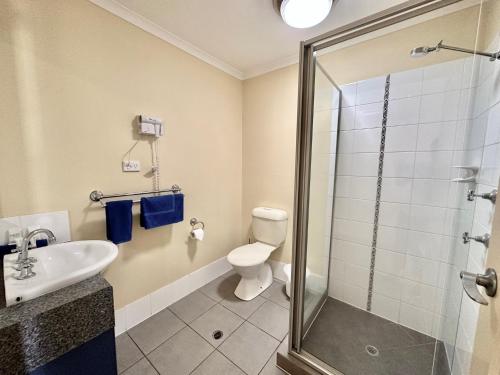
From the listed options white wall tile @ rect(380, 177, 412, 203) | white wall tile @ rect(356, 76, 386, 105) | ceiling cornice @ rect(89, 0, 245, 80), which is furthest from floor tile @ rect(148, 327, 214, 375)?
ceiling cornice @ rect(89, 0, 245, 80)

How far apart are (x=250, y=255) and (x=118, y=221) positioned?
3.71 feet

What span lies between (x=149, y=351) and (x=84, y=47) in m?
2.03

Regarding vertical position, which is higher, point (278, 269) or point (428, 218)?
point (428, 218)

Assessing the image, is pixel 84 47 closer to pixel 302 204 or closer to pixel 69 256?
pixel 69 256

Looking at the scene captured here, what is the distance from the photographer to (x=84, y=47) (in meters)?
1.28

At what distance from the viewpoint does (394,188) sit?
5.11 ft

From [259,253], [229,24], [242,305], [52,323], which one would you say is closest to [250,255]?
[259,253]

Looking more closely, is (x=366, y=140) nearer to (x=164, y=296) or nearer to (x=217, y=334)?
(x=217, y=334)

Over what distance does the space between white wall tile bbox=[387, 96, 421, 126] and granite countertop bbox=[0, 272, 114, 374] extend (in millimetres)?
2034

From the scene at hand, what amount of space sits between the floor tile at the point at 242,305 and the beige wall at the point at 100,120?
1.54 feet

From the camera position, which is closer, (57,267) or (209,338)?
(57,267)

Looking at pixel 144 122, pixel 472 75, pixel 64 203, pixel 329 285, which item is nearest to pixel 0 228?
pixel 64 203

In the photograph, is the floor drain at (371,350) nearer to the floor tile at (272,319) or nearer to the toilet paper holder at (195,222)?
the floor tile at (272,319)

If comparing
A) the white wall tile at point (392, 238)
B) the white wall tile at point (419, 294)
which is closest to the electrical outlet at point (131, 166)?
the white wall tile at point (392, 238)
